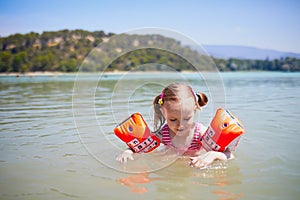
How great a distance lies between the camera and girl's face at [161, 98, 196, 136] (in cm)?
302

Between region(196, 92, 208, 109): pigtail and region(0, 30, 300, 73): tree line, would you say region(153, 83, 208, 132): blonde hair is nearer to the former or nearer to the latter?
region(196, 92, 208, 109): pigtail

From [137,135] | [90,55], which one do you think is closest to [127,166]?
[137,135]

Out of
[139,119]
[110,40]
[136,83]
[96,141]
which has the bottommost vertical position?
[96,141]

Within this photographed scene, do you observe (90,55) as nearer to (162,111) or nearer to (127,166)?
(162,111)

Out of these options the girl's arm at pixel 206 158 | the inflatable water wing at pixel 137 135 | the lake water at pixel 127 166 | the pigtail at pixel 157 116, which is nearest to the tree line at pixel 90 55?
the lake water at pixel 127 166

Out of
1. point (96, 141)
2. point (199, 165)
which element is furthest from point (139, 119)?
point (96, 141)

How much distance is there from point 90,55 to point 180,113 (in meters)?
1.18

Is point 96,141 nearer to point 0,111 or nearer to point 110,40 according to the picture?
point 110,40

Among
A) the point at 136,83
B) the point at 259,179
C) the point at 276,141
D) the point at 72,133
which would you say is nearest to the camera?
the point at 259,179

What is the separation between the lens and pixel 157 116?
11.3 ft

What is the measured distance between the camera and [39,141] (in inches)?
168

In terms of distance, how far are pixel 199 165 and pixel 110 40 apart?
5.37ft

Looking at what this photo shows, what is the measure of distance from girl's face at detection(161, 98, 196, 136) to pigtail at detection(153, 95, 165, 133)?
130mm

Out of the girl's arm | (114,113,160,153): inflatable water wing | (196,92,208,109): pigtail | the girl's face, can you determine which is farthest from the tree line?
the girl's arm
